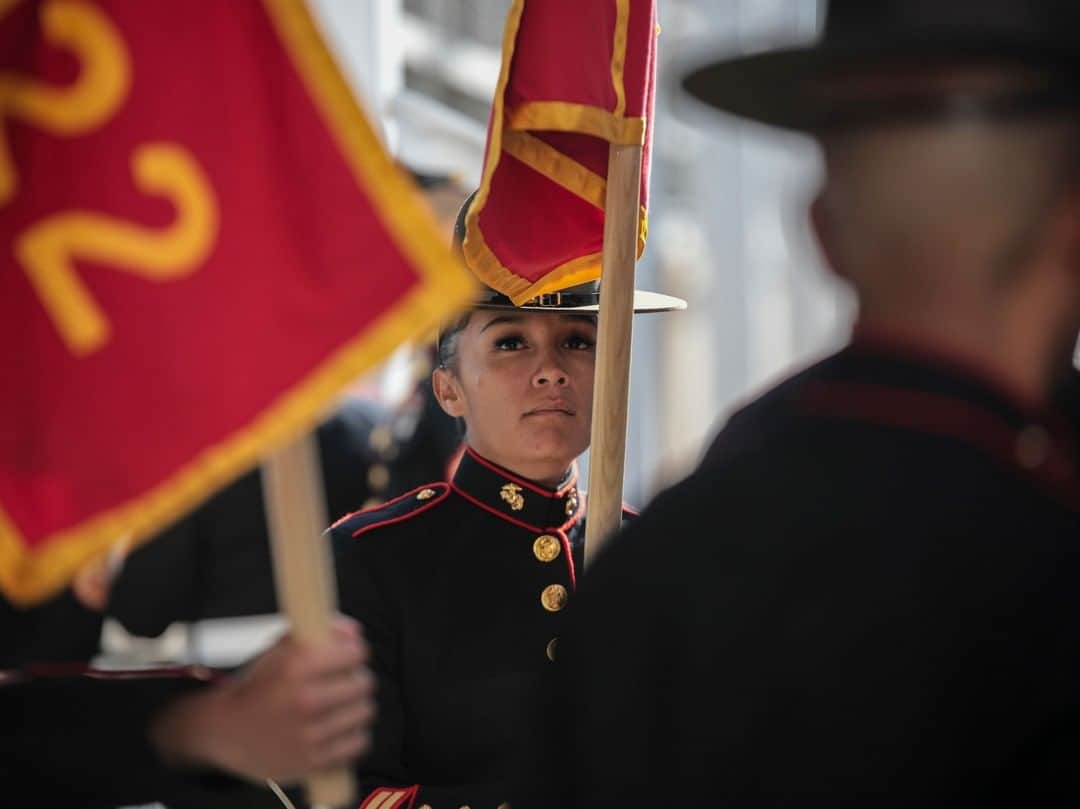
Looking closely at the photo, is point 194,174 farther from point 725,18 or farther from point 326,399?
point 725,18

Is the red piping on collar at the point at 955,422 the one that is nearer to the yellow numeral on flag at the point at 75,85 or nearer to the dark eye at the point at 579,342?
the yellow numeral on flag at the point at 75,85

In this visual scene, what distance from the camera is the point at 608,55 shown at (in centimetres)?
296

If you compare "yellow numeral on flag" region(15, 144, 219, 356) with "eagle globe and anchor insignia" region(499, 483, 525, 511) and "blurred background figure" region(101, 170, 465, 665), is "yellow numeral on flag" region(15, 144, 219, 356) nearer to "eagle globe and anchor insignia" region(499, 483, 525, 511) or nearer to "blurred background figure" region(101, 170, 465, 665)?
"eagle globe and anchor insignia" region(499, 483, 525, 511)

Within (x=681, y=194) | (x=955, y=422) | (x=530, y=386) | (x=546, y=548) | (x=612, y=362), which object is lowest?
(x=681, y=194)

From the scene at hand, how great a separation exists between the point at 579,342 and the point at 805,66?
1647 millimetres

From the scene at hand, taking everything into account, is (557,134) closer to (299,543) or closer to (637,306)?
(637,306)

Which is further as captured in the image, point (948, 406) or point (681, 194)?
point (681, 194)

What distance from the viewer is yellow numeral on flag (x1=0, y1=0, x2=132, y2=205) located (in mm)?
1817

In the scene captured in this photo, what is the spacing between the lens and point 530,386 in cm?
323

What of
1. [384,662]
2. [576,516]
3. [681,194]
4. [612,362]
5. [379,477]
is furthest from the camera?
[681,194]

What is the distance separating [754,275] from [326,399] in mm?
14246

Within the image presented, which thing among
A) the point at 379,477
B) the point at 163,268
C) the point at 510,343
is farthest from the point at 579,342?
the point at 379,477

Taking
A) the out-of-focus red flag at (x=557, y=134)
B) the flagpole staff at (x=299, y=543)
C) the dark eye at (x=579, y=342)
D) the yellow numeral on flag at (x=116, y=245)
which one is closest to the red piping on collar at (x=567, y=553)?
the dark eye at (x=579, y=342)

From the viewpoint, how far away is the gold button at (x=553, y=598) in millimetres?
3203
